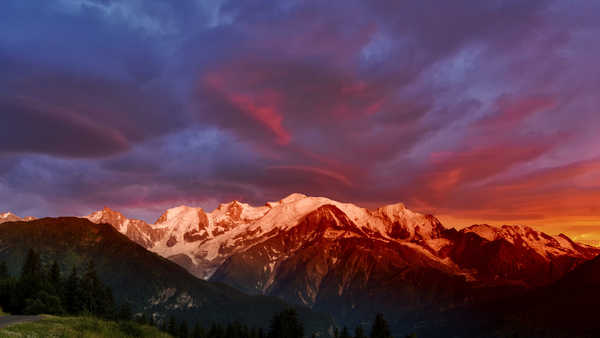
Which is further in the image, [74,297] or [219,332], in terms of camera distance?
[219,332]

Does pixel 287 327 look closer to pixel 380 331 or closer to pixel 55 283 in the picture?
pixel 380 331

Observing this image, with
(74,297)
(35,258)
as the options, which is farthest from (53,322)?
(35,258)

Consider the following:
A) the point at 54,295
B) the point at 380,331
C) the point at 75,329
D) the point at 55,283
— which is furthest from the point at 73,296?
the point at 75,329

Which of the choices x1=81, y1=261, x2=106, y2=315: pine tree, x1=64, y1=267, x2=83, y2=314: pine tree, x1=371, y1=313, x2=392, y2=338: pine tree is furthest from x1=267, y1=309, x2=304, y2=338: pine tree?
x1=64, y1=267, x2=83, y2=314: pine tree

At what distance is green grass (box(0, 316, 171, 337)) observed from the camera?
38.2 meters

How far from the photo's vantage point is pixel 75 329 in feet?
136

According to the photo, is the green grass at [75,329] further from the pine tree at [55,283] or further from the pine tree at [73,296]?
the pine tree at [73,296]

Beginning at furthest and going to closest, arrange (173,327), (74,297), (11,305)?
(173,327), (74,297), (11,305)

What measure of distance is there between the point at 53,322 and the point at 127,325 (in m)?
6.20

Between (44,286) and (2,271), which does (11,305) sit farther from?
(2,271)

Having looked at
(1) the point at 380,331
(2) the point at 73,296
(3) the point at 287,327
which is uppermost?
(2) the point at 73,296

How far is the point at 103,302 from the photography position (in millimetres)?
146250

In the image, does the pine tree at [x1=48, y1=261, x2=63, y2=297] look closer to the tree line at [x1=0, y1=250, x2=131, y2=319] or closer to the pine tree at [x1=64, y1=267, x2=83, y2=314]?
the tree line at [x1=0, y1=250, x2=131, y2=319]

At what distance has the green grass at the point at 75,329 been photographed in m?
38.2
